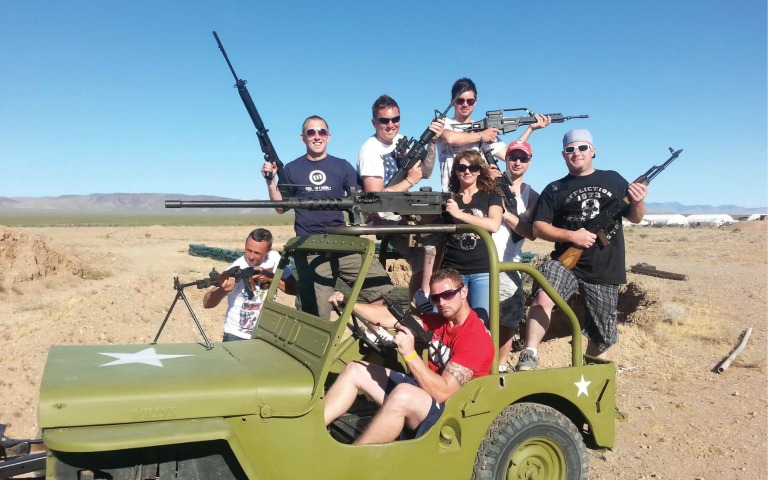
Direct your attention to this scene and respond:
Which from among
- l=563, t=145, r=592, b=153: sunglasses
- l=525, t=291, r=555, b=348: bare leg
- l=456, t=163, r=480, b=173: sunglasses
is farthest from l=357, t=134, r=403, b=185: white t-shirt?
l=525, t=291, r=555, b=348: bare leg

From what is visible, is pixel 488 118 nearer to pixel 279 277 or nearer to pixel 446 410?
pixel 279 277

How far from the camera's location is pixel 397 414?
3.55m

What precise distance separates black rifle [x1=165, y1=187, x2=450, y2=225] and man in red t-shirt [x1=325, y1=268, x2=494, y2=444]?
21.0 inches

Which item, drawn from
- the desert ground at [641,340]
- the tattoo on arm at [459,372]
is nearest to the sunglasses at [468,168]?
the tattoo on arm at [459,372]

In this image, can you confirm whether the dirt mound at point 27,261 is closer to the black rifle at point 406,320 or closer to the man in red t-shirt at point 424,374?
the man in red t-shirt at point 424,374

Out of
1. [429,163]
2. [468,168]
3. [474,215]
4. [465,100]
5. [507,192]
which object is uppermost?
[465,100]

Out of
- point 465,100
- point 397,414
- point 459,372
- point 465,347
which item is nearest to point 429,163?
point 465,100

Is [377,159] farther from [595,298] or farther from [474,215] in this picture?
[595,298]

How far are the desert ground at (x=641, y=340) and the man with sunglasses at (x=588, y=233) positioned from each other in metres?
1.17

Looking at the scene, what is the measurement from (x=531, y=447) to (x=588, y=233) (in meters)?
1.78

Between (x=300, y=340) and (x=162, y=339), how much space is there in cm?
626

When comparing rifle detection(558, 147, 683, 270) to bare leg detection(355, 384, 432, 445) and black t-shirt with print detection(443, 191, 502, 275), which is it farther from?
bare leg detection(355, 384, 432, 445)

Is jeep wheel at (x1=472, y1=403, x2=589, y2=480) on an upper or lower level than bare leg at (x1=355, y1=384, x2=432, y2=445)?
lower

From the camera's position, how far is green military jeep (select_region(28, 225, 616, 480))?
2.94m
